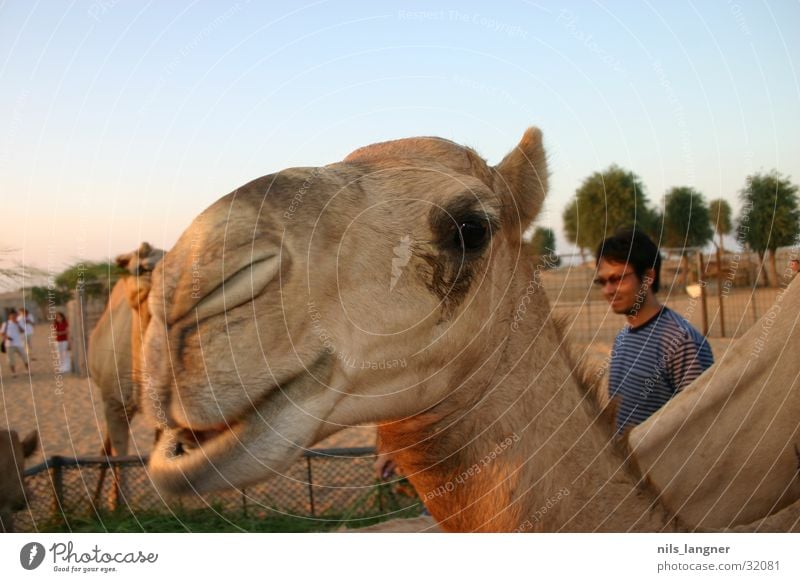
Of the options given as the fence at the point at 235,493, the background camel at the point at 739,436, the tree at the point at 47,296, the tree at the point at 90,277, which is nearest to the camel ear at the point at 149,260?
the tree at the point at 90,277

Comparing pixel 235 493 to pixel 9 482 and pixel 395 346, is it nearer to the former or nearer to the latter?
pixel 9 482

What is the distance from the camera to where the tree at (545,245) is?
6.32 ft

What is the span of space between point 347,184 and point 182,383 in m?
0.57

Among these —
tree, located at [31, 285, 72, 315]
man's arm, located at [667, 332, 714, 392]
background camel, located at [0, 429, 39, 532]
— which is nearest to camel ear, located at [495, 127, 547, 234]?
man's arm, located at [667, 332, 714, 392]

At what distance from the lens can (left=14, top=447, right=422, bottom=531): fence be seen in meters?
3.69

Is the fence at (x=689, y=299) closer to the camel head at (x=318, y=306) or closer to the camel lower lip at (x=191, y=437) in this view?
the camel head at (x=318, y=306)

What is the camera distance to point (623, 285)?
2.84 metres

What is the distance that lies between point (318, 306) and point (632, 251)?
1.82 m

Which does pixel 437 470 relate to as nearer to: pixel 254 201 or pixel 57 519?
pixel 254 201

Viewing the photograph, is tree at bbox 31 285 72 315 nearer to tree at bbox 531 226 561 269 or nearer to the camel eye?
the camel eye

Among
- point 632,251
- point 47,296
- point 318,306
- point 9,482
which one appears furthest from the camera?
point 9,482

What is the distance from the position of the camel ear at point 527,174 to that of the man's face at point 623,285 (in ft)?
3.16

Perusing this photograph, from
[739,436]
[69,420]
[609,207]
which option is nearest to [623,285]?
[739,436]
